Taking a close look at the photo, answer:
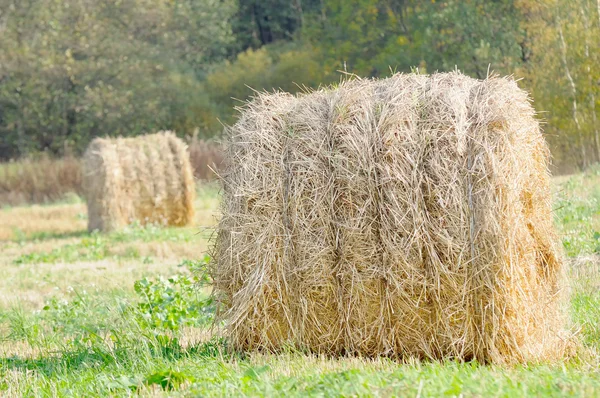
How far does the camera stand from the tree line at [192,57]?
26.3 metres

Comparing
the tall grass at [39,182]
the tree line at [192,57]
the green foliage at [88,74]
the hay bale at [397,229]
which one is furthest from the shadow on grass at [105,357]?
the green foliage at [88,74]

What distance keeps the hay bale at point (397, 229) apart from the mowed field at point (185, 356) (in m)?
0.22

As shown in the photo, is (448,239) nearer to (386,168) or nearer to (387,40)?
(386,168)

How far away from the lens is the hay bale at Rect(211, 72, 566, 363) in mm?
5363

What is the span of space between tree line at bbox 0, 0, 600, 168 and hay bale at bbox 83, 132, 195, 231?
33.6ft

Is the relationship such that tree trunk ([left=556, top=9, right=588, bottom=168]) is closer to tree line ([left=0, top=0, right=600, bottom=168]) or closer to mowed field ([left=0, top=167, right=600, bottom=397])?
tree line ([left=0, top=0, right=600, bottom=168])

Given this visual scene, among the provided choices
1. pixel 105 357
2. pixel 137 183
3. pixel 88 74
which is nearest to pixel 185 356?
pixel 105 357

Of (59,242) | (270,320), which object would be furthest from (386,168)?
(59,242)

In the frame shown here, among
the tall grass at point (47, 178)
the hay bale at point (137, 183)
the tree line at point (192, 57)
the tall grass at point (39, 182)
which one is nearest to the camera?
the hay bale at point (137, 183)

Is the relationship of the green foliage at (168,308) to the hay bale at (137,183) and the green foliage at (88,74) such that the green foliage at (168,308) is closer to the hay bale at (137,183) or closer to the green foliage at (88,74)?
the hay bale at (137,183)

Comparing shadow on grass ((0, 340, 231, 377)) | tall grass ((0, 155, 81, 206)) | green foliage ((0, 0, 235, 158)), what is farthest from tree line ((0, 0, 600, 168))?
shadow on grass ((0, 340, 231, 377))

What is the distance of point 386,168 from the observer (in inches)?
216

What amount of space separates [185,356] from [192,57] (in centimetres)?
3435

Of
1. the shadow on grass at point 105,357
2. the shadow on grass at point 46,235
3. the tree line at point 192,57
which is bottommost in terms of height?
the shadow on grass at point 46,235
